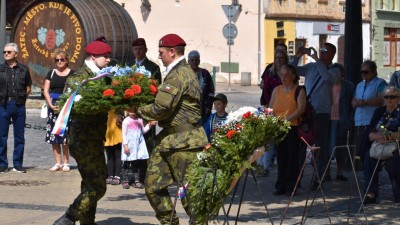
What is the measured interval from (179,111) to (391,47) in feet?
159

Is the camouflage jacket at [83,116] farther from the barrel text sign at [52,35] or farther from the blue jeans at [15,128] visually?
the barrel text sign at [52,35]

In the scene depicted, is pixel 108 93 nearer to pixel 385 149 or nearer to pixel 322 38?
pixel 385 149

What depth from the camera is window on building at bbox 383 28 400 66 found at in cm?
5547

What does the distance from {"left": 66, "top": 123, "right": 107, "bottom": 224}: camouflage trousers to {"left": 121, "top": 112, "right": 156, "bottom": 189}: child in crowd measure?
3036 mm

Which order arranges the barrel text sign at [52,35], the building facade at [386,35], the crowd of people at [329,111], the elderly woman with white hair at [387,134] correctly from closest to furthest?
the elderly woman with white hair at [387,134] < the crowd of people at [329,111] < the barrel text sign at [52,35] < the building facade at [386,35]

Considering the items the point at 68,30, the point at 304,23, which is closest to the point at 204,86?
the point at 68,30

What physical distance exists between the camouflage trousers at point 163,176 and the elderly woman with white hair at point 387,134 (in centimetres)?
309

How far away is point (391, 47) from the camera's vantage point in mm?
56000

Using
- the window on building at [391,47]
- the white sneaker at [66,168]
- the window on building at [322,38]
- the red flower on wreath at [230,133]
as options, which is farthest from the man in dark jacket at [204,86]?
the window on building at [391,47]

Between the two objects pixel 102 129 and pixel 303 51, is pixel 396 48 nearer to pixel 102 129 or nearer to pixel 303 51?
pixel 303 51

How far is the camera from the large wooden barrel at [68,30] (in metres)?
21.9

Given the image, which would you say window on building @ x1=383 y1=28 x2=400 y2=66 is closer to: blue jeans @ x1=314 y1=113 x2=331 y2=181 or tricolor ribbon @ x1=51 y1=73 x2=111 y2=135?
blue jeans @ x1=314 y1=113 x2=331 y2=181

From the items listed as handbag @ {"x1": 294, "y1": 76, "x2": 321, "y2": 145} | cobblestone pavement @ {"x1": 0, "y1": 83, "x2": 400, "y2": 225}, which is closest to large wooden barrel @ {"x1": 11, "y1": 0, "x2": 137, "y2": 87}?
cobblestone pavement @ {"x1": 0, "y1": 83, "x2": 400, "y2": 225}

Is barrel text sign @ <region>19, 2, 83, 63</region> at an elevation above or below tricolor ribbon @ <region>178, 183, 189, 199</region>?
above
